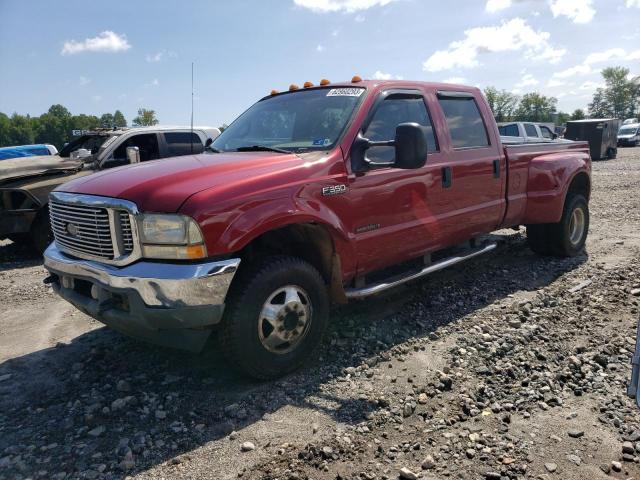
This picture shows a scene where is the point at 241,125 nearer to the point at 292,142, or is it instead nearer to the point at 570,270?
the point at 292,142

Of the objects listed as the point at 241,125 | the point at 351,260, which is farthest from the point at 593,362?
the point at 241,125

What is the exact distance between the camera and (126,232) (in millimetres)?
2988

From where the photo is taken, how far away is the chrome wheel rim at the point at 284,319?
10.6 feet

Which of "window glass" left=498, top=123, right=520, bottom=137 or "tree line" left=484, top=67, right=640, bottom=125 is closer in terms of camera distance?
"window glass" left=498, top=123, right=520, bottom=137

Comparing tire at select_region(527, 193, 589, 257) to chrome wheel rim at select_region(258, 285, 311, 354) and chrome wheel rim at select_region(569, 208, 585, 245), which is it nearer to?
chrome wheel rim at select_region(569, 208, 585, 245)

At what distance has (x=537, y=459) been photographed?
2502mm

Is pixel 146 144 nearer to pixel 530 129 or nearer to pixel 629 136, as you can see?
pixel 530 129

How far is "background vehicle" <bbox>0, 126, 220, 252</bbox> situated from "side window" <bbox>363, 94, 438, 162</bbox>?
2.41 metres

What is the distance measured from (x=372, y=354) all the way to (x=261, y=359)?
92 cm

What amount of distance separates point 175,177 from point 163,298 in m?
0.78

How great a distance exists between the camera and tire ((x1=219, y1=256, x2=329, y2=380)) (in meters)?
3.08

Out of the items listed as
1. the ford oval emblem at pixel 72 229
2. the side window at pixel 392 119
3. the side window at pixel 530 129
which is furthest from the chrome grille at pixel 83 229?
the side window at pixel 530 129

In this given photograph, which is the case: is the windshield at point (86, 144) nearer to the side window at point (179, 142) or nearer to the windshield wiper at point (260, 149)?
the side window at point (179, 142)

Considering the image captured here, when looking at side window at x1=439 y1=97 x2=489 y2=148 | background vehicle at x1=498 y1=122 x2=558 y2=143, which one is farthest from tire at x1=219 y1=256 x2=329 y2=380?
background vehicle at x1=498 y1=122 x2=558 y2=143
